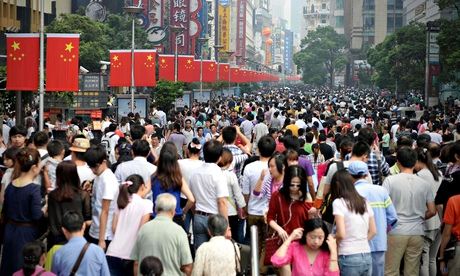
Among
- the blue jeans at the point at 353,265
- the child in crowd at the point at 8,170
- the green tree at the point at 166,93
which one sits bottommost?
the blue jeans at the point at 353,265

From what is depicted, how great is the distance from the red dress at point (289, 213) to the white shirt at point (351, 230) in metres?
0.51

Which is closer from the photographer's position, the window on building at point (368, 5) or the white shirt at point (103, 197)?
the white shirt at point (103, 197)

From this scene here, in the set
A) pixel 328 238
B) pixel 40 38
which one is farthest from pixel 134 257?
pixel 40 38

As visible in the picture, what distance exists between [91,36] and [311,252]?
52.2 metres

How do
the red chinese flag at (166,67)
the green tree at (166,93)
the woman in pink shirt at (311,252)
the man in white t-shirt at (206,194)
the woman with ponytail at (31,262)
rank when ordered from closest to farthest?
the woman with ponytail at (31,262), the woman in pink shirt at (311,252), the man in white t-shirt at (206,194), the green tree at (166,93), the red chinese flag at (166,67)

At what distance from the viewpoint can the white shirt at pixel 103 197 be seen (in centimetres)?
962

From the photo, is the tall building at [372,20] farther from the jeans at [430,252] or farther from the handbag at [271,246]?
the handbag at [271,246]

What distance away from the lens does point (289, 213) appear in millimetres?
9188

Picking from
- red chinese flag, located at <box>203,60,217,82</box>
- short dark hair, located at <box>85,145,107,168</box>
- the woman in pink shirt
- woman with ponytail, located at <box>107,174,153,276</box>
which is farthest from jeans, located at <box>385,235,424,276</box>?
red chinese flag, located at <box>203,60,217,82</box>

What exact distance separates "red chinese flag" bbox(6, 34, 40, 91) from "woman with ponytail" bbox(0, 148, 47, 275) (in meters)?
11.6

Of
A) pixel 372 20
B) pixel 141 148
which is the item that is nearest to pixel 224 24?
pixel 372 20

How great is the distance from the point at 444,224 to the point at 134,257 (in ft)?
9.54

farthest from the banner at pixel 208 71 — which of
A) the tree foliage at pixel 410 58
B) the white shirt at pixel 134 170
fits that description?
the white shirt at pixel 134 170

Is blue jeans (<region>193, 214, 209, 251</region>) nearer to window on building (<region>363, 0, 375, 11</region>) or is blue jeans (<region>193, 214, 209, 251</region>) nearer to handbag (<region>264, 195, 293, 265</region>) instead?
handbag (<region>264, 195, 293, 265</region>)
